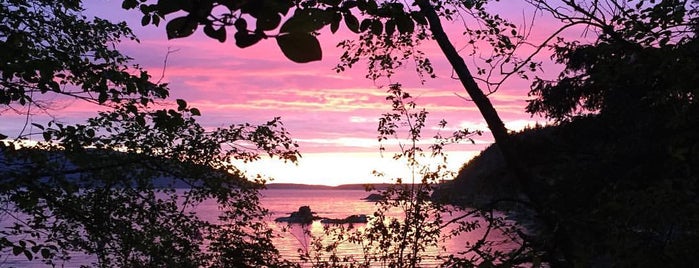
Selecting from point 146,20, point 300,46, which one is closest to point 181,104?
point 146,20

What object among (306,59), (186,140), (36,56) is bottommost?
(306,59)

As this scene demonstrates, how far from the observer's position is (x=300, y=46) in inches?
64.9

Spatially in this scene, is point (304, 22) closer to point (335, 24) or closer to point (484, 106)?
point (335, 24)

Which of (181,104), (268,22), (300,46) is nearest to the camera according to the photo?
(300,46)

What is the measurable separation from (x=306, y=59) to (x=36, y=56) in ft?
17.7

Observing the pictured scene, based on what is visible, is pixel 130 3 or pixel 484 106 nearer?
pixel 130 3

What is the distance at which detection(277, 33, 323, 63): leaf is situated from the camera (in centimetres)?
164

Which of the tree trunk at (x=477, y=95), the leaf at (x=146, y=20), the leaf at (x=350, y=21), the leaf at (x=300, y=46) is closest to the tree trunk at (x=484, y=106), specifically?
the tree trunk at (x=477, y=95)

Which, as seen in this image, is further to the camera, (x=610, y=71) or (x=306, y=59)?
(x=610, y=71)

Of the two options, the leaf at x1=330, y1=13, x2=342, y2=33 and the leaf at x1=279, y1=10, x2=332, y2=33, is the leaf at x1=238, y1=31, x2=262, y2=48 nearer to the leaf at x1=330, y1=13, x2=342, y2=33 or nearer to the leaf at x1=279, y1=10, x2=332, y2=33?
the leaf at x1=279, y1=10, x2=332, y2=33

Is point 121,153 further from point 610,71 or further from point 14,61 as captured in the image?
point 610,71

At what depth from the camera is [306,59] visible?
65.5 inches

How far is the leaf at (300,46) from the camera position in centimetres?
164

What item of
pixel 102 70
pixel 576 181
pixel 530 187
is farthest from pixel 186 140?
pixel 576 181
